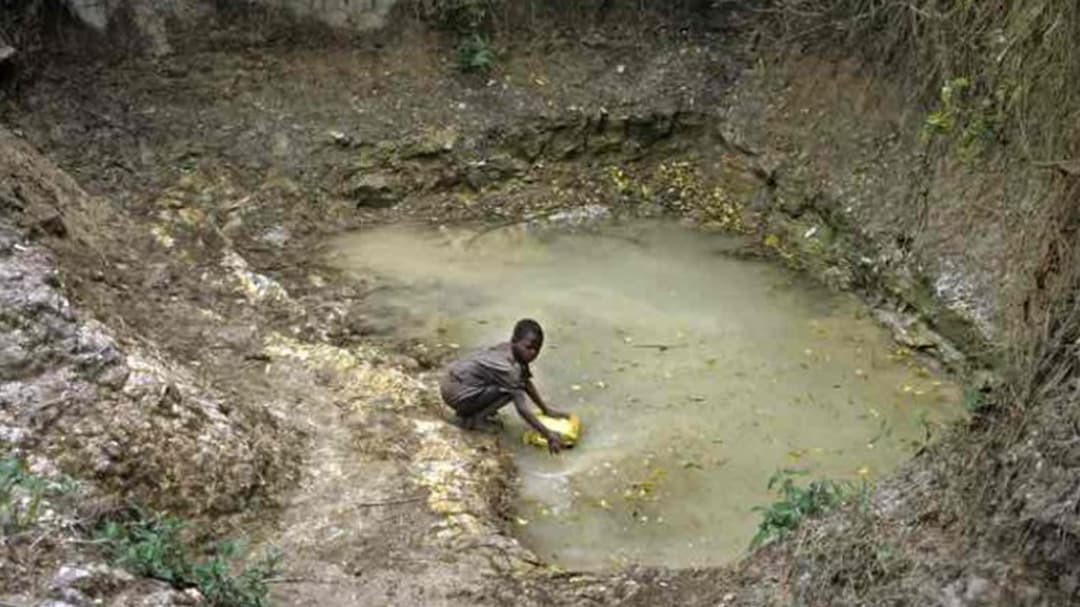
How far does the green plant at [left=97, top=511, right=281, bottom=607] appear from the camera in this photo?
429 cm

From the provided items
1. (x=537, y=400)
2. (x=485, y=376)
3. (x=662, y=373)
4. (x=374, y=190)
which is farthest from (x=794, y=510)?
(x=374, y=190)

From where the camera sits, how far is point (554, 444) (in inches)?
266

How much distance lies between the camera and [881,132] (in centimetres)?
923

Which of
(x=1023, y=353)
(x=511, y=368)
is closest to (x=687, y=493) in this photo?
(x=511, y=368)

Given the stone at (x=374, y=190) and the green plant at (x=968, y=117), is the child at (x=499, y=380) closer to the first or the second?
the green plant at (x=968, y=117)

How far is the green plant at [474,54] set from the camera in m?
10.4

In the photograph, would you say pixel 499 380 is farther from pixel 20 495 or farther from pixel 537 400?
pixel 20 495

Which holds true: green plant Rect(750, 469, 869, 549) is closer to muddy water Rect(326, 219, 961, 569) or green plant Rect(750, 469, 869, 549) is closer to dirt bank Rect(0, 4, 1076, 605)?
dirt bank Rect(0, 4, 1076, 605)

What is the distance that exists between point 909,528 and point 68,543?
9.93 feet

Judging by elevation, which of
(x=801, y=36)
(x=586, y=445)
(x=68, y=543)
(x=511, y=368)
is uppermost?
(x=801, y=36)

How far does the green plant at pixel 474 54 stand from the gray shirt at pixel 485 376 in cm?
433

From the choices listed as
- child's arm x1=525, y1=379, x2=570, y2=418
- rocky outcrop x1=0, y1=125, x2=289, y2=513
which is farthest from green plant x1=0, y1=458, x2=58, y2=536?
child's arm x1=525, y1=379, x2=570, y2=418

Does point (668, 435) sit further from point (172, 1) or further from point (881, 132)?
point (172, 1)

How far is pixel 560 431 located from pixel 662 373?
1069mm
